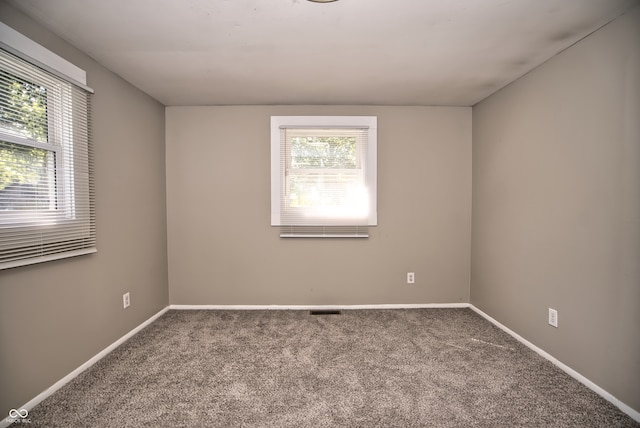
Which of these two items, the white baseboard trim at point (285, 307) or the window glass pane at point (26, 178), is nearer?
the window glass pane at point (26, 178)

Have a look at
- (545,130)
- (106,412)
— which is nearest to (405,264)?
(545,130)

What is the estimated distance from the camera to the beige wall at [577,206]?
1688 millimetres

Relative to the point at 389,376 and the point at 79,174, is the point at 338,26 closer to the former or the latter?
the point at 79,174

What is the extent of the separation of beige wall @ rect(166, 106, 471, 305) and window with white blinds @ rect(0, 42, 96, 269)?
1152mm

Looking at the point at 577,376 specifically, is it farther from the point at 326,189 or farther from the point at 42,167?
the point at 42,167

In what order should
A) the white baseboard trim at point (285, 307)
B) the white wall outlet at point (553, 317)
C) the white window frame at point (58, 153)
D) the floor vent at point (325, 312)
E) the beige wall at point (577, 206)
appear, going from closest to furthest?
the beige wall at point (577, 206), the white window frame at point (58, 153), the white wall outlet at point (553, 317), the floor vent at point (325, 312), the white baseboard trim at point (285, 307)

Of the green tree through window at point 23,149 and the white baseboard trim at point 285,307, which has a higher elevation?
the green tree through window at point 23,149

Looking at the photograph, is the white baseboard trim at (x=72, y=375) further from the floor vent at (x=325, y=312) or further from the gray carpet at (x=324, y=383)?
the floor vent at (x=325, y=312)

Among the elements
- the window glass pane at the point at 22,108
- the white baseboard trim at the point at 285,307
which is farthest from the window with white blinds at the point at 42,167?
the white baseboard trim at the point at 285,307

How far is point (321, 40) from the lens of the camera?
6.49ft

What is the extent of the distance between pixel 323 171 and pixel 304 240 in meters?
0.83

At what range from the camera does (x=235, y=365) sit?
216cm

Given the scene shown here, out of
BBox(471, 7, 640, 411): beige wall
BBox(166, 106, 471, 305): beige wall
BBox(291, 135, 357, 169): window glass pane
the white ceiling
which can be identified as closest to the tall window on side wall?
BBox(291, 135, 357, 169): window glass pane

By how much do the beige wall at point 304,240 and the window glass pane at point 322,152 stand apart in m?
0.32
